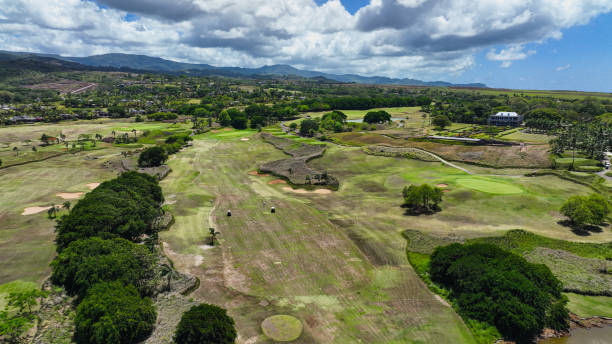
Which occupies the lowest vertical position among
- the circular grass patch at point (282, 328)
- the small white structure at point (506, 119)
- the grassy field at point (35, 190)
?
the grassy field at point (35, 190)

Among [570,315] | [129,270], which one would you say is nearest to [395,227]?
[570,315]

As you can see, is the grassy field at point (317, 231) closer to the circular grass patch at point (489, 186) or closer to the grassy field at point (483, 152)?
the circular grass patch at point (489, 186)

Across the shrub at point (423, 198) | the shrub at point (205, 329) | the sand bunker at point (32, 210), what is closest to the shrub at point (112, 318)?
the shrub at point (205, 329)

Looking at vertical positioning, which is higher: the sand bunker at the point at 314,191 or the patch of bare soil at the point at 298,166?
the patch of bare soil at the point at 298,166

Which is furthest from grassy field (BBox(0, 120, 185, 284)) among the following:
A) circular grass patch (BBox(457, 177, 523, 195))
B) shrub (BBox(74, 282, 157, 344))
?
circular grass patch (BBox(457, 177, 523, 195))

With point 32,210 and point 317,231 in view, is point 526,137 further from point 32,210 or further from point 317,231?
point 32,210
